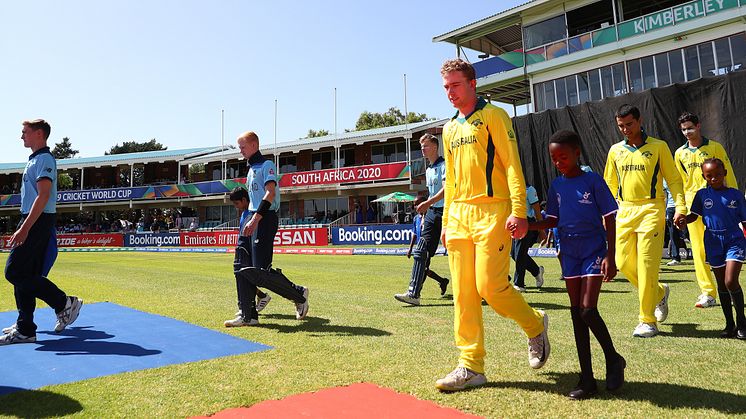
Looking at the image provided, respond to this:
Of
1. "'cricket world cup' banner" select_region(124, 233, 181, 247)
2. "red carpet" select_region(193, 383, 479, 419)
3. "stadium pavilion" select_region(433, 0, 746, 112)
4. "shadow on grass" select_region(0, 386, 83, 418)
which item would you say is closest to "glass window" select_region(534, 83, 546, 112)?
"stadium pavilion" select_region(433, 0, 746, 112)

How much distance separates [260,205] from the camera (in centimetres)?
489

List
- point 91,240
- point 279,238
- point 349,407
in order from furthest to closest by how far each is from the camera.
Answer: point 91,240 < point 279,238 < point 349,407

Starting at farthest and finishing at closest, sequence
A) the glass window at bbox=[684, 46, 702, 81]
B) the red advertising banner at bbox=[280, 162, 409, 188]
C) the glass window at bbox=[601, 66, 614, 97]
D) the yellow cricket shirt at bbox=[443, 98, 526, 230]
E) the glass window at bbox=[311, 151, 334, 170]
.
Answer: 1. the glass window at bbox=[311, 151, 334, 170]
2. the red advertising banner at bbox=[280, 162, 409, 188]
3. the glass window at bbox=[601, 66, 614, 97]
4. the glass window at bbox=[684, 46, 702, 81]
5. the yellow cricket shirt at bbox=[443, 98, 526, 230]

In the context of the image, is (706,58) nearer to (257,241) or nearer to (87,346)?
(257,241)

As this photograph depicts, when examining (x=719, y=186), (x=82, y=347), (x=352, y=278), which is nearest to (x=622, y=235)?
(x=719, y=186)

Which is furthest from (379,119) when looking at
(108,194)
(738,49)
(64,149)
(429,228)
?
(64,149)

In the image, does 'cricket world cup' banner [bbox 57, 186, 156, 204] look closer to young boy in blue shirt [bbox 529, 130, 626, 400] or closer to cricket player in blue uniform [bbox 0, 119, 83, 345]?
cricket player in blue uniform [bbox 0, 119, 83, 345]

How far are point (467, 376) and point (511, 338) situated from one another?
56.6 inches

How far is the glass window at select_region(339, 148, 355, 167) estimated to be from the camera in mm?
36969

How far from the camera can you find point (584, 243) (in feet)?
10.0

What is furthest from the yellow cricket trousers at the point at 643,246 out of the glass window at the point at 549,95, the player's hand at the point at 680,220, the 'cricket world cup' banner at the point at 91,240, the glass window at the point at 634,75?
the 'cricket world cup' banner at the point at 91,240

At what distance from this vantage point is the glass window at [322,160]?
123 ft

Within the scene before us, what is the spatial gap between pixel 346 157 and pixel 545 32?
56.8 ft

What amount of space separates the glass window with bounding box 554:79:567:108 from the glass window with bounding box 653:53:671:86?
3.90 meters
